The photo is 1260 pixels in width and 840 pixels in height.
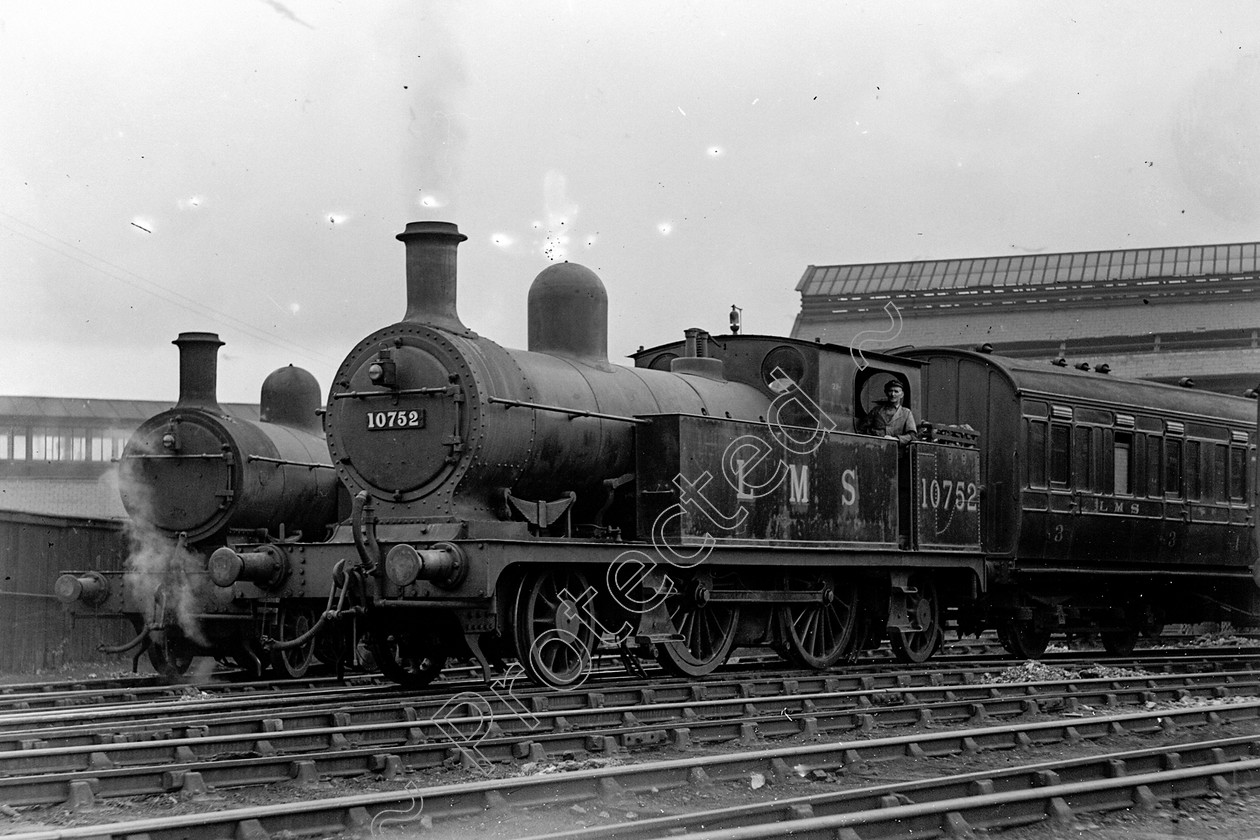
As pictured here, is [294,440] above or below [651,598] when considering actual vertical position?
above

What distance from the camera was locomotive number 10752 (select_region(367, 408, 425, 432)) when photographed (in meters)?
10.8

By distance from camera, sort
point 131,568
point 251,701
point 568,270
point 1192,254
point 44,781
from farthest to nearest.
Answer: point 1192,254
point 131,568
point 568,270
point 251,701
point 44,781

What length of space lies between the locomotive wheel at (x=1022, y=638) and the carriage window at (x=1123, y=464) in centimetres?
180

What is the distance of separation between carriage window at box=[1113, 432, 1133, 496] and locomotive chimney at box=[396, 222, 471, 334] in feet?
28.3

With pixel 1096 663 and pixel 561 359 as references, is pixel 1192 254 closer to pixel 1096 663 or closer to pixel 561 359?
pixel 1096 663

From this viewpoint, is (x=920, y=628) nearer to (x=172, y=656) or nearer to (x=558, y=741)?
(x=558, y=741)

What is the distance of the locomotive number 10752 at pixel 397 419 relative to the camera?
10.8 metres

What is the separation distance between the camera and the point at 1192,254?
122ft

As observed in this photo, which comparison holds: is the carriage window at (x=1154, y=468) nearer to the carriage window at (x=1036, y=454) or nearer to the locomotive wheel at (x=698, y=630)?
the carriage window at (x=1036, y=454)

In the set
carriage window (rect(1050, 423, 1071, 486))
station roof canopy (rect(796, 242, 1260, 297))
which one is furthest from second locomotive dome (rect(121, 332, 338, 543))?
station roof canopy (rect(796, 242, 1260, 297))

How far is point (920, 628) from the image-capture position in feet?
47.1

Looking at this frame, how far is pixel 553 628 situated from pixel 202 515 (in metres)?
4.68

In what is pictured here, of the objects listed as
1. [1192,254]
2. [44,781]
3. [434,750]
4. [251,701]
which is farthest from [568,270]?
[1192,254]

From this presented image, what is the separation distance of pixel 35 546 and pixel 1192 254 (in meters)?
30.1
